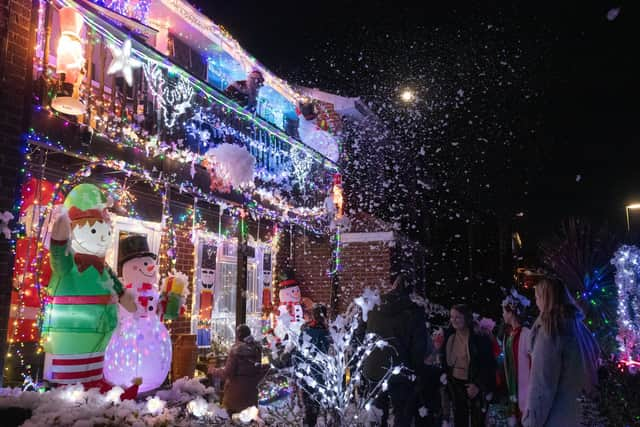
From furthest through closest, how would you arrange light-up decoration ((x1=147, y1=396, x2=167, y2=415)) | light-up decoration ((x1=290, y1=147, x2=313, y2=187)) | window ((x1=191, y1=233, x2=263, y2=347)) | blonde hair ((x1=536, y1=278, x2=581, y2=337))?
light-up decoration ((x1=290, y1=147, x2=313, y2=187))
window ((x1=191, y1=233, x2=263, y2=347))
blonde hair ((x1=536, y1=278, x2=581, y2=337))
light-up decoration ((x1=147, y1=396, x2=167, y2=415))

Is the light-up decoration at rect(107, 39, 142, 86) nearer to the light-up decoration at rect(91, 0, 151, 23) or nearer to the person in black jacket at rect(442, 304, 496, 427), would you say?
the light-up decoration at rect(91, 0, 151, 23)

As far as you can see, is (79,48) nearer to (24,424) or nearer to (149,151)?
(149,151)

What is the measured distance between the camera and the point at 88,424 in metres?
2.89

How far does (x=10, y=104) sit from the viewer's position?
16.1 ft

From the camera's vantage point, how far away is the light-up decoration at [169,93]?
7.38m

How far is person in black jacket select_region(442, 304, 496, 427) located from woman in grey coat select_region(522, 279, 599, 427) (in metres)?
2.43

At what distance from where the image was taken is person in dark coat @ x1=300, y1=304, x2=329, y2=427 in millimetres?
6289

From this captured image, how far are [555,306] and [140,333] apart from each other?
13.9 feet

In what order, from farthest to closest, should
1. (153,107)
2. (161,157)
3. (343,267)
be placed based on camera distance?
(343,267), (153,107), (161,157)

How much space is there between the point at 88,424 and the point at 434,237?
804 inches

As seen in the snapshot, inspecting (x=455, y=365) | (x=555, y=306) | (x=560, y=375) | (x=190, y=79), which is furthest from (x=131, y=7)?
(x=560, y=375)

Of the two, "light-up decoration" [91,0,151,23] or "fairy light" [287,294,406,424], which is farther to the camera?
"light-up decoration" [91,0,151,23]

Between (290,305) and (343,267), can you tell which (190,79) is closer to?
(290,305)

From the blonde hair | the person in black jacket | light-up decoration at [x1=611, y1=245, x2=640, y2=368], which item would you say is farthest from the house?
light-up decoration at [x1=611, y1=245, x2=640, y2=368]
